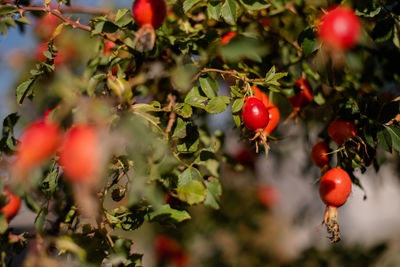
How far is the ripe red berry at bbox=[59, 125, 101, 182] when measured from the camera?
0.31 m

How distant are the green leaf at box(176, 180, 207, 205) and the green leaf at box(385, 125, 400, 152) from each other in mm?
391

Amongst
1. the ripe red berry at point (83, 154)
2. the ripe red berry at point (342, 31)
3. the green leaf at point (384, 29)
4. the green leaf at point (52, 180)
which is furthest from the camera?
the green leaf at point (384, 29)

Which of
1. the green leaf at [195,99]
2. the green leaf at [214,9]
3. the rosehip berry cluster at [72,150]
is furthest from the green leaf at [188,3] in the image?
the rosehip berry cluster at [72,150]

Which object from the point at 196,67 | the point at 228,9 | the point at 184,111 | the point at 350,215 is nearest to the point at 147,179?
the point at 184,111

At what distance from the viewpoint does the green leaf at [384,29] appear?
0.76 meters

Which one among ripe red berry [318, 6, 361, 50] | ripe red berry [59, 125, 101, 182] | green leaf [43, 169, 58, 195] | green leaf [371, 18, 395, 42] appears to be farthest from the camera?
green leaf [371, 18, 395, 42]

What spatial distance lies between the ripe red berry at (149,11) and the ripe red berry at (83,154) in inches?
13.1

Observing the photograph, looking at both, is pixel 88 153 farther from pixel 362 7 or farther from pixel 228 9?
→ pixel 362 7

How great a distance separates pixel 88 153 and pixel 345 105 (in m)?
0.62

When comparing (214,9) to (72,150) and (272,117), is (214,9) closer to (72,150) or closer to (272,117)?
(272,117)

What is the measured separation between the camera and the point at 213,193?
0.80 meters

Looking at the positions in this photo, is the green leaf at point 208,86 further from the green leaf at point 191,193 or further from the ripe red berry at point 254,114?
the green leaf at point 191,193

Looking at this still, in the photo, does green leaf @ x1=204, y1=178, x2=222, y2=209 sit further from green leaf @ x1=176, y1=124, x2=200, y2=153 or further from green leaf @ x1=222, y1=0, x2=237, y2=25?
green leaf @ x1=222, y1=0, x2=237, y2=25

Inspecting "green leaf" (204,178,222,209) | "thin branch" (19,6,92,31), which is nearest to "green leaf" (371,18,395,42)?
"green leaf" (204,178,222,209)
